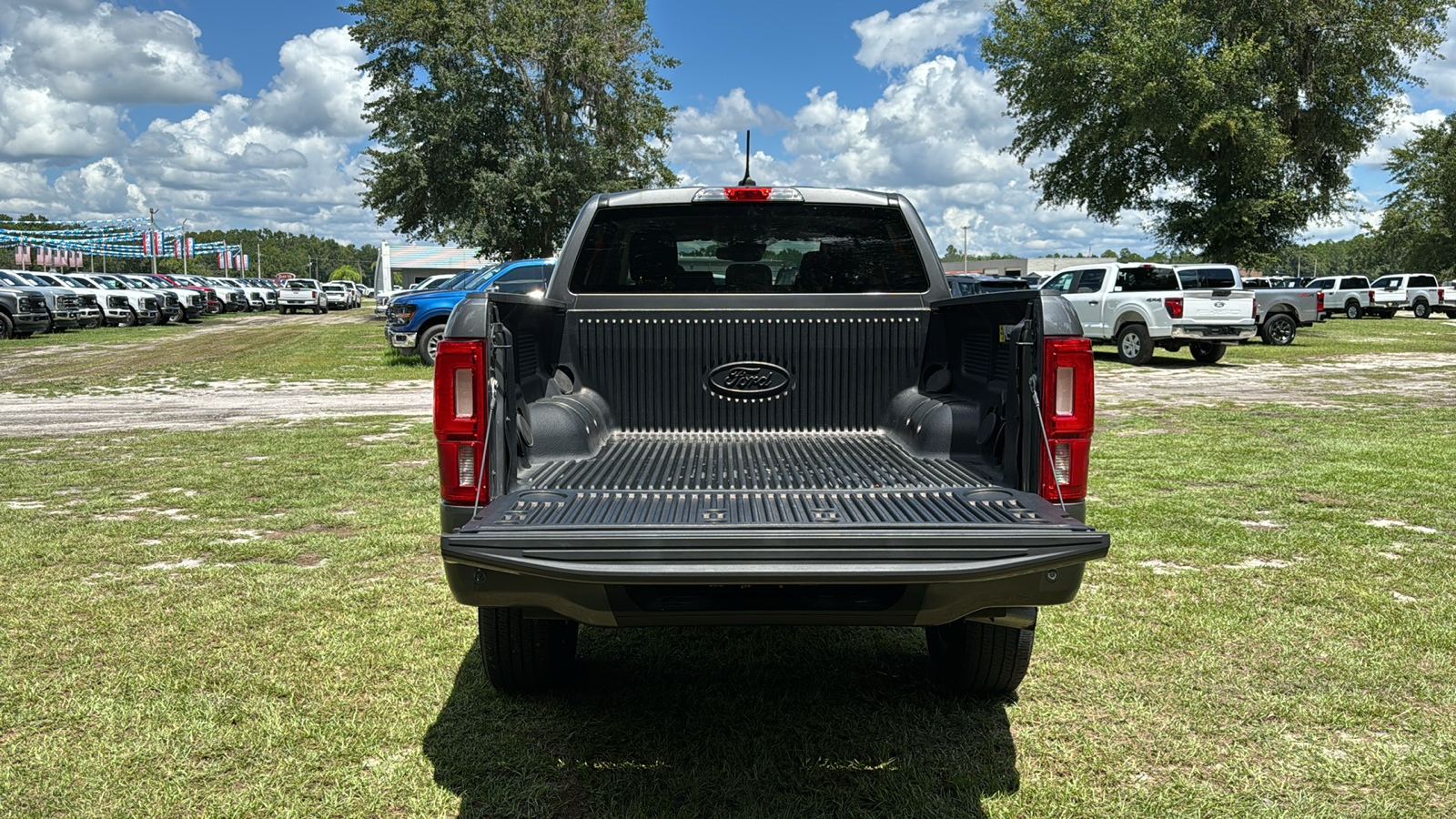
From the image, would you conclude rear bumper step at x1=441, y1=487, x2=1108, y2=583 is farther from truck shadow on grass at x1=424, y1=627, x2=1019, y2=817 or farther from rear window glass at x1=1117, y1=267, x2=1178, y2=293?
rear window glass at x1=1117, y1=267, x2=1178, y2=293

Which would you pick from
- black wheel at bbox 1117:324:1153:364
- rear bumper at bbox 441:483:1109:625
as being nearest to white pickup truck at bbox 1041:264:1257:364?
black wheel at bbox 1117:324:1153:364

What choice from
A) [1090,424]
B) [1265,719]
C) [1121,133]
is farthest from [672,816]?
[1121,133]

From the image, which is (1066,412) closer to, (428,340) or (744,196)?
(744,196)

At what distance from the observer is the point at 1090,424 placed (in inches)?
123

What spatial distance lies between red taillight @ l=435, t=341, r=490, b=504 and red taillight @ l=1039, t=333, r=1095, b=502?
5.51ft

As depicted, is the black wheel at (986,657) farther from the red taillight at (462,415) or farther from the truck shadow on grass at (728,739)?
the red taillight at (462,415)

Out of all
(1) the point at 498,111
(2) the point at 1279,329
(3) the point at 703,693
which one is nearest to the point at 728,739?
(3) the point at 703,693

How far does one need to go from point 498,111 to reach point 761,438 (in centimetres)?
3220

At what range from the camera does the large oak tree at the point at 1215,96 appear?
29.0 m

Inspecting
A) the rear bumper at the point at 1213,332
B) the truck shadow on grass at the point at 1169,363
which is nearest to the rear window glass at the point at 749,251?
the truck shadow on grass at the point at 1169,363

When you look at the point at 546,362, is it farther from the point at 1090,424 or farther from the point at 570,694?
the point at 1090,424

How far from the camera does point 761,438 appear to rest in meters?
4.25

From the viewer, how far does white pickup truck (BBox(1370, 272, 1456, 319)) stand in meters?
43.2

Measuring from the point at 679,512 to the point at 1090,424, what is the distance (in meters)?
1.28
